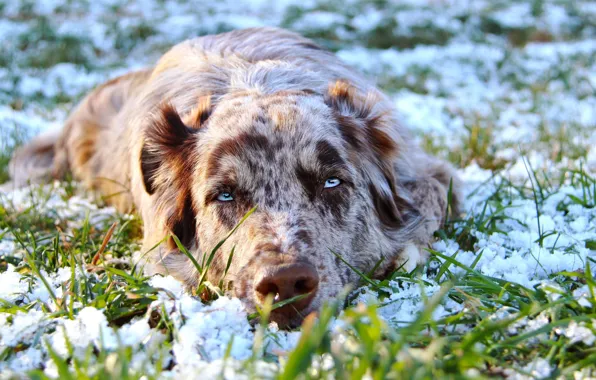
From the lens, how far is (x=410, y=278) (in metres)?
2.76

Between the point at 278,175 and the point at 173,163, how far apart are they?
0.72 meters

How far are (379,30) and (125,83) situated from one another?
7.74 m

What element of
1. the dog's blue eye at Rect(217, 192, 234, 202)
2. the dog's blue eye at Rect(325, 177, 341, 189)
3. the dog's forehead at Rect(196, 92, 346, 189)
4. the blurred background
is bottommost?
the blurred background

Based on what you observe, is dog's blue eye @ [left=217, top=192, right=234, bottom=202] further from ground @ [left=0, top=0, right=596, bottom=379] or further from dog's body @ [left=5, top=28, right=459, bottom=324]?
ground @ [left=0, top=0, right=596, bottom=379]

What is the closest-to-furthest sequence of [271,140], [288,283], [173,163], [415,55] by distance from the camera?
[288,283]
[271,140]
[173,163]
[415,55]

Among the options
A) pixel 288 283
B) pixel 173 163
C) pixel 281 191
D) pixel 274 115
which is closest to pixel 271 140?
pixel 274 115

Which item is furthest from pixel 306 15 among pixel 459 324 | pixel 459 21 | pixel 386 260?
pixel 459 324

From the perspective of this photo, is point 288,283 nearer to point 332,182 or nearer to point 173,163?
point 332,182

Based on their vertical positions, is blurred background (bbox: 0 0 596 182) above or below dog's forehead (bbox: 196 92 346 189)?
below

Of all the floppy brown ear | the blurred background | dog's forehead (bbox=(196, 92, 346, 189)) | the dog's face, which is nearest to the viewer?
the dog's face

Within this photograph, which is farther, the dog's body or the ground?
the dog's body

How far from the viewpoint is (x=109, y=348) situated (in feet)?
7.00

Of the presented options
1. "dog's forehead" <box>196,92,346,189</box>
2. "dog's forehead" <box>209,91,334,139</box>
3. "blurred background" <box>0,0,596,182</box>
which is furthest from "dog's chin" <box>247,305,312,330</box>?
"blurred background" <box>0,0,596,182</box>

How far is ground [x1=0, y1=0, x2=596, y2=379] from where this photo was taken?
1955 mm
